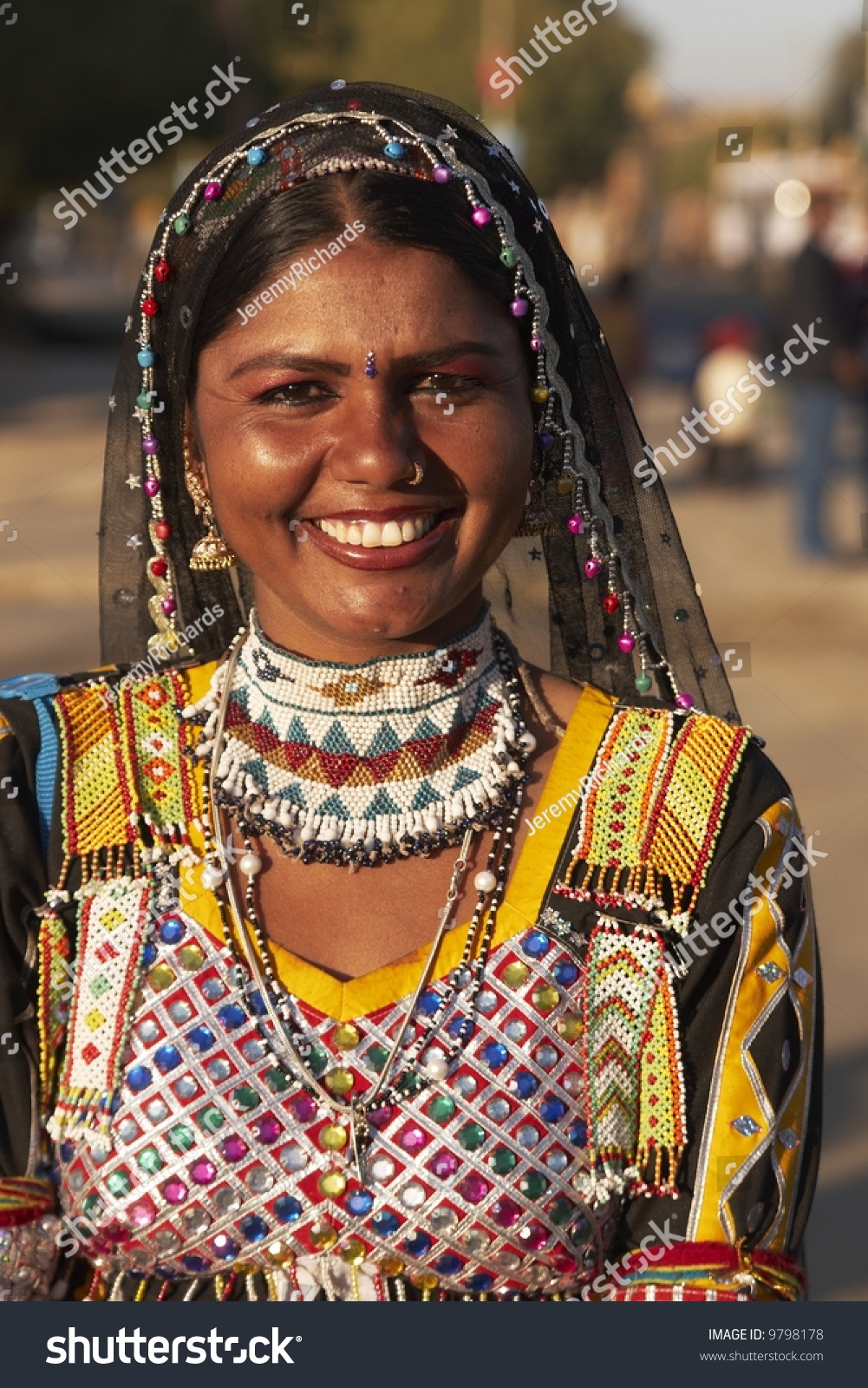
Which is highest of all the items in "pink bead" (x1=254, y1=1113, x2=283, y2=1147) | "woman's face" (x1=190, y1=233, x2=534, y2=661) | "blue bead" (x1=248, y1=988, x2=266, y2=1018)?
"woman's face" (x1=190, y1=233, x2=534, y2=661)

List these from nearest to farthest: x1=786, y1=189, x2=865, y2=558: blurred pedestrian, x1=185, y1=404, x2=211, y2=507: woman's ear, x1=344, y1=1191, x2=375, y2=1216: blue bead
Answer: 1. x1=344, y1=1191, x2=375, y2=1216: blue bead
2. x1=185, y1=404, x2=211, y2=507: woman's ear
3. x1=786, y1=189, x2=865, y2=558: blurred pedestrian

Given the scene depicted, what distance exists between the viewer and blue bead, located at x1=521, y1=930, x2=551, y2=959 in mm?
2119

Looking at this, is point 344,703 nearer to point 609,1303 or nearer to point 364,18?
point 609,1303

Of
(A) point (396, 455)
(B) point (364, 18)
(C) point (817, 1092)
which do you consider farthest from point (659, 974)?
(B) point (364, 18)

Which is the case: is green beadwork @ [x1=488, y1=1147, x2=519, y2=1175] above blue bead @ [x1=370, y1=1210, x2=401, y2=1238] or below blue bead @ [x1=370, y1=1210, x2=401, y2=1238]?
above

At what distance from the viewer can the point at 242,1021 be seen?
206 cm

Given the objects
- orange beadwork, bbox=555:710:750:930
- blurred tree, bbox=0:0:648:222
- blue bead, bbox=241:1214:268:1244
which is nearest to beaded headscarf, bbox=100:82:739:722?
orange beadwork, bbox=555:710:750:930

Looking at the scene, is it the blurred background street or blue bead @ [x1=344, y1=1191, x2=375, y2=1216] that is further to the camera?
the blurred background street

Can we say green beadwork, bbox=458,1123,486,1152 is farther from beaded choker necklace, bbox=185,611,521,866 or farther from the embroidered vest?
beaded choker necklace, bbox=185,611,521,866

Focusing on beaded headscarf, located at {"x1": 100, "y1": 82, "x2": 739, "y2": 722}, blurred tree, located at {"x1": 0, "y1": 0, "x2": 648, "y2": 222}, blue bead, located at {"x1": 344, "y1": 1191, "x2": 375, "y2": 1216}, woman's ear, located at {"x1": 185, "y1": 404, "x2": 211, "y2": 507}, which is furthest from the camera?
blurred tree, located at {"x1": 0, "y1": 0, "x2": 648, "y2": 222}

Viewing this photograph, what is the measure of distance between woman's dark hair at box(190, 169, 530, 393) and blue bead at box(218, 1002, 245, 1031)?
0.87 m

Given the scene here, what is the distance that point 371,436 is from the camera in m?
2.00

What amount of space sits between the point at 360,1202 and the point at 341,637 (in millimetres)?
725

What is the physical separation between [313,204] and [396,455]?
350mm
